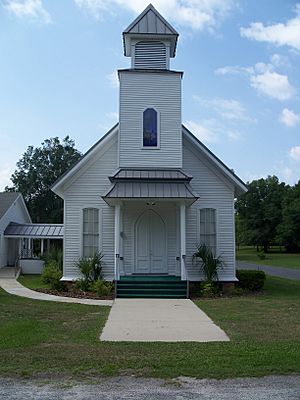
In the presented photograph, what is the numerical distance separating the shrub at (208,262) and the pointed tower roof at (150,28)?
28.7 feet

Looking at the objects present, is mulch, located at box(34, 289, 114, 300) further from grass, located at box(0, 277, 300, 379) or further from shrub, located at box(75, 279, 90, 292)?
grass, located at box(0, 277, 300, 379)

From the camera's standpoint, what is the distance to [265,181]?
298 ft

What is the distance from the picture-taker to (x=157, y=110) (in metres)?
19.8

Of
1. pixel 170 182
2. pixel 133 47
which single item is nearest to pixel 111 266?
pixel 170 182

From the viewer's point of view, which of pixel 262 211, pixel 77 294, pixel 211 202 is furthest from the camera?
pixel 262 211

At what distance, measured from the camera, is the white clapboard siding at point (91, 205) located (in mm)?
19656

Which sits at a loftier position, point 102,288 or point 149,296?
point 102,288

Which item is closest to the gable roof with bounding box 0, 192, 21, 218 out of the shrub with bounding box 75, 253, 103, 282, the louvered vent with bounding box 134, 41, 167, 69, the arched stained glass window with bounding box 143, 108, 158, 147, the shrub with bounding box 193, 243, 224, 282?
the shrub with bounding box 75, 253, 103, 282

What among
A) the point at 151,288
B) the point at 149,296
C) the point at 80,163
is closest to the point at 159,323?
the point at 149,296

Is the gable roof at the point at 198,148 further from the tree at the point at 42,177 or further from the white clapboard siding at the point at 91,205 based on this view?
the tree at the point at 42,177

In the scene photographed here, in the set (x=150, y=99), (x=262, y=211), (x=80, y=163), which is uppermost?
(x=262, y=211)

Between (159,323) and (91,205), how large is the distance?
9.35m

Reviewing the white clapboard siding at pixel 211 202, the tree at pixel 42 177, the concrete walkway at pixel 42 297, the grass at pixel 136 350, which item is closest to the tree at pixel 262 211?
the tree at pixel 42 177

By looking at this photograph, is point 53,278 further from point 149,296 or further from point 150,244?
point 149,296
